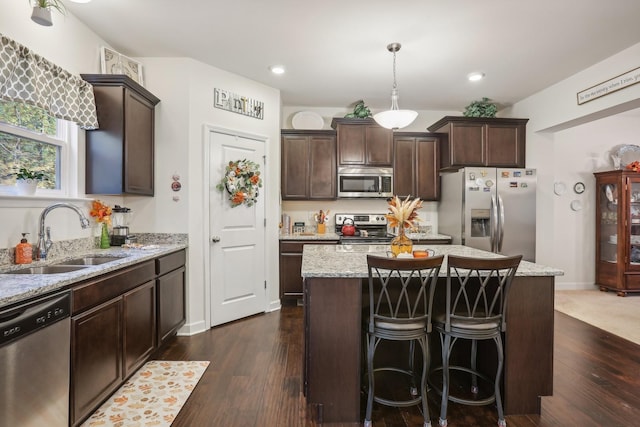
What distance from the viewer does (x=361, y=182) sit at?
15.1 feet

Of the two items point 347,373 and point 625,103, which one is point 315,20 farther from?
point 625,103

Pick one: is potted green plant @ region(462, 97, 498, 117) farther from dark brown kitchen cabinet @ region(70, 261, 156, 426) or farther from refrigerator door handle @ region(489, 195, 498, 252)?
dark brown kitchen cabinet @ region(70, 261, 156, 426)

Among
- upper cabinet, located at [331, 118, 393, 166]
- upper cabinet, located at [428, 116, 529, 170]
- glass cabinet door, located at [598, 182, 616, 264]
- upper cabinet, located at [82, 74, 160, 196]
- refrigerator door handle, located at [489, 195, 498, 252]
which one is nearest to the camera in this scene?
upper cabinet, located at [82, 74, 160, 196]

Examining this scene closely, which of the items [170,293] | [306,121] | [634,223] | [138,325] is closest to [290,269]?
[170,293]

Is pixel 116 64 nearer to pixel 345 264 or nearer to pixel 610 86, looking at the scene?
pixel 345 264

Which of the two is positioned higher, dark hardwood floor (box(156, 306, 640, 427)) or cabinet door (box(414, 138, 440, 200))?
cabinet door (box(414, 138, 440, 200))

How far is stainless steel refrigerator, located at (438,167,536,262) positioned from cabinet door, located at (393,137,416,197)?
0.66m

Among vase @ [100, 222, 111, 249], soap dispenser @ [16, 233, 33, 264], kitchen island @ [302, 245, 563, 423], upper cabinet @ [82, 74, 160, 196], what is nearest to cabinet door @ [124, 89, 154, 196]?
upper cabinet @ [82, 74, 160, 196]

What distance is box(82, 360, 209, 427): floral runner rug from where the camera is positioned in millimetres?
1970

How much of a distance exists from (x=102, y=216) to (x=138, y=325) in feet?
3.36

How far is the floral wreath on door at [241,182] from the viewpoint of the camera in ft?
11.6

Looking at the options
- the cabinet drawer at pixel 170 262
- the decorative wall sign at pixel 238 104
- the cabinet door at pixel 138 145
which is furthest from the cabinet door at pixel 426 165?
the cabinet door at pixel 138 145

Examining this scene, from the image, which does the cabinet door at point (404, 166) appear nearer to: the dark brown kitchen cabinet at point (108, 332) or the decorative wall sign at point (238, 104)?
the decorative wall sign at point (238, 104)

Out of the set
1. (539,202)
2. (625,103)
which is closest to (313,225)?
(539,202)
